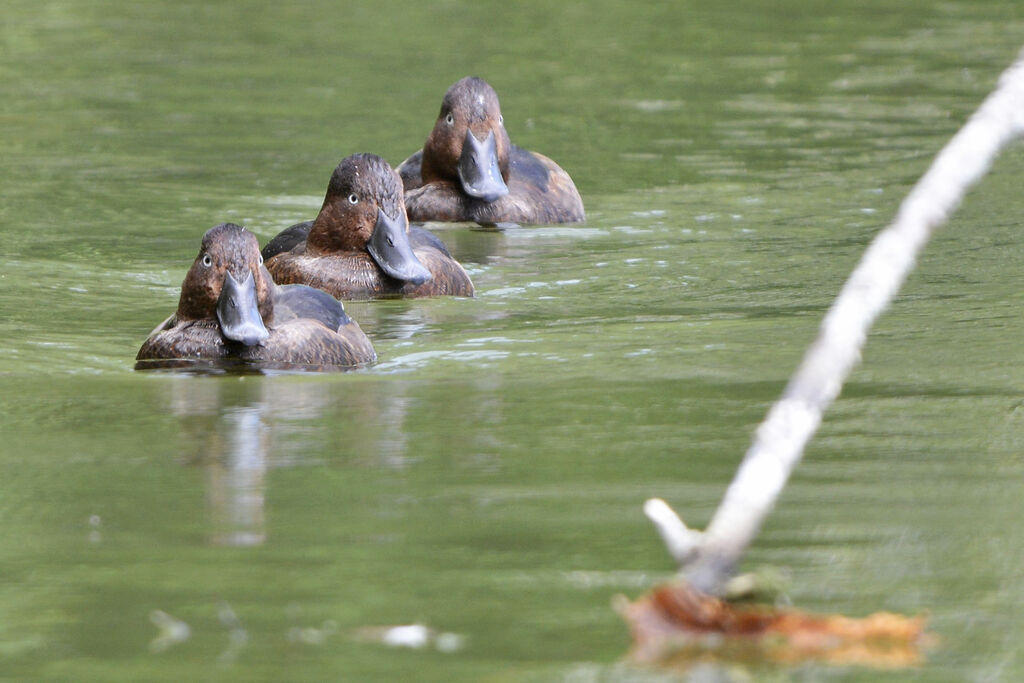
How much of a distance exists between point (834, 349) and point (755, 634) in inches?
25.9

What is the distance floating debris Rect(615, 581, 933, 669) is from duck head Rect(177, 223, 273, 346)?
4.32m

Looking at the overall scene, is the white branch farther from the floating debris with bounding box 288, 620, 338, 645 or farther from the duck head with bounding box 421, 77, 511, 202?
the duck head with bounding box 421, 77, 511, 202

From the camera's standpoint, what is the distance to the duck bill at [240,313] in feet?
27.7

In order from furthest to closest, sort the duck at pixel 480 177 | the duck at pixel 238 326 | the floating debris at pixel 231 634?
the duck at pixel 480 177 < the duck at pixel 238 326 < the floating debris at pixel 231 634

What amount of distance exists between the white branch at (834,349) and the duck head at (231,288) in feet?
14.0

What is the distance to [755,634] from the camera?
4.34 m

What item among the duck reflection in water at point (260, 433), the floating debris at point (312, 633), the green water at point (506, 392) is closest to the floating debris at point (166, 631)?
the green water at point (506, 392)

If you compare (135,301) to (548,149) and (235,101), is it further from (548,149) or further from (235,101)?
(235,101)

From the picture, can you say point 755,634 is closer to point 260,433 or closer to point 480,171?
point 260,433

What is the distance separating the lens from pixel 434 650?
173 inches

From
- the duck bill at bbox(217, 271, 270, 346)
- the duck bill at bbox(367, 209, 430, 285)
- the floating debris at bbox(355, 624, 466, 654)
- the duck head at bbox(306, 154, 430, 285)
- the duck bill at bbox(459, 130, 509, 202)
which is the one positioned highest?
the duck bill at bbox(459, 130, 509, 202)

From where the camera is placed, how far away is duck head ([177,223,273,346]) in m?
8.51

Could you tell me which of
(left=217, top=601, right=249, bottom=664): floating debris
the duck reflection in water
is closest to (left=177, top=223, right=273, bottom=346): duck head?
the duck reflection in water

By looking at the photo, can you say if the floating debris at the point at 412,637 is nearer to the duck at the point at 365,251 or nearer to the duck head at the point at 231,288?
the duck head at the point at 231,288
